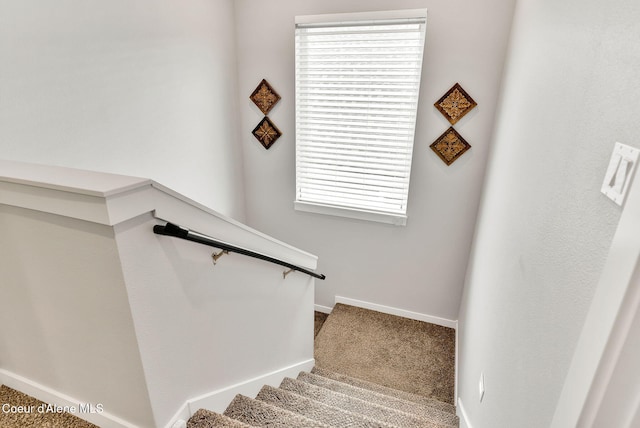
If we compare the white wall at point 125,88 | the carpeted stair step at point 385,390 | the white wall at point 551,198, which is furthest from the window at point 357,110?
the carpeted stair step at point 385,390

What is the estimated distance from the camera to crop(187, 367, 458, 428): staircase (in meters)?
1.58

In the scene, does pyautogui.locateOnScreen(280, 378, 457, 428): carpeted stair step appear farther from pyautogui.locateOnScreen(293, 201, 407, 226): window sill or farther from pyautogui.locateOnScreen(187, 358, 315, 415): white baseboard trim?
pyautogui.locateOnScreen(293, 201, 407, 226): window sill

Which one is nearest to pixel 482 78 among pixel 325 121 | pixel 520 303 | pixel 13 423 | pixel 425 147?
pixel 425 147

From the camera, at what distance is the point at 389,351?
310cm

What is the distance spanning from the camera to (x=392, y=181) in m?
3.02

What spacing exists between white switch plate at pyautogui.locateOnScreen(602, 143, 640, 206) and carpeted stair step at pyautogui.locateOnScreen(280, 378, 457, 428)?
175 centimetres

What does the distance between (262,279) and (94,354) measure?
2.66 ft

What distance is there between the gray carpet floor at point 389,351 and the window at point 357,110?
106cm

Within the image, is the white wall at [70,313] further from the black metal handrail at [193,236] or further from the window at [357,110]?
the window at [357,110]

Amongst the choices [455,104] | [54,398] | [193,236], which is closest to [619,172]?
[193,236]

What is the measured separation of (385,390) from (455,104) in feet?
7.35

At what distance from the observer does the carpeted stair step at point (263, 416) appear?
1.57 m

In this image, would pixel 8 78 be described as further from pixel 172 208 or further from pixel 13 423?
pixel 13 423

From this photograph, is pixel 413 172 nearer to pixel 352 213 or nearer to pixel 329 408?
pixel 352 213
